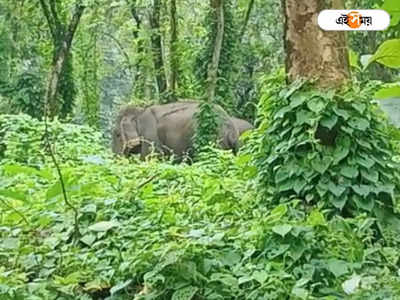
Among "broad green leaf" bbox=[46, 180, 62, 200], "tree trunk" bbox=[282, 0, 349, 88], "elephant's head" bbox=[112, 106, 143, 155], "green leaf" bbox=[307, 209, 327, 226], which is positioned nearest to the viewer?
"green leaf" bbox=[307, 209, 327, 226]

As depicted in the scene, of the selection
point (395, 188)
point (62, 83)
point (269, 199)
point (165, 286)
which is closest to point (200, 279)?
point (165, 286)

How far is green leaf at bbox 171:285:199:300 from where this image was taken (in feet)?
8.16

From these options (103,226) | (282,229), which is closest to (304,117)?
(282,229)

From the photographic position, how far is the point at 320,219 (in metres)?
2.90

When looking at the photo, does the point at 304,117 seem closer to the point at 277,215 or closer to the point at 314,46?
the point at 314,46

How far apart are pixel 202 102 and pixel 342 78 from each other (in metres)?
6.77

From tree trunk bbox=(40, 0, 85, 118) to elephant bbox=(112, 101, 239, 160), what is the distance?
132 cm

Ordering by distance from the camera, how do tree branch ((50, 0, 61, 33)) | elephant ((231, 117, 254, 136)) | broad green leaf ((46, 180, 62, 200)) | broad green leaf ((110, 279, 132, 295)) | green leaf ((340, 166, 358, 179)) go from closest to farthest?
broad green leaf ((110, 279, 132, 295)) → broad green leaf ((46, 180, 62, 200)) → green leaf ((340, 166, 358, 179)) → elephant ((231, 117, 254, 136)) → tree branch ((50, 0, 61, 33))

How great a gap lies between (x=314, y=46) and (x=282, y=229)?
3.60ft

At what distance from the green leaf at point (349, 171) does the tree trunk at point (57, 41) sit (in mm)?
9346

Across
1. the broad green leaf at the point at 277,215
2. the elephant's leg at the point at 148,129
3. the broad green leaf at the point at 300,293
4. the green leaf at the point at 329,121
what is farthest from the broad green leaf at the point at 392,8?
the elephant's leg at the point at 148,129

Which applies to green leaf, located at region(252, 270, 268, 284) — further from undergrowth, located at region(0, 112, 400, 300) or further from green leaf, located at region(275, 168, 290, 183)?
green leaf, located at region(275, 168, 290, 183)

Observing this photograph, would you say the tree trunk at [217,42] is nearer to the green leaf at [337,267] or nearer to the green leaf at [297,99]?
the green leaf at [297,99]

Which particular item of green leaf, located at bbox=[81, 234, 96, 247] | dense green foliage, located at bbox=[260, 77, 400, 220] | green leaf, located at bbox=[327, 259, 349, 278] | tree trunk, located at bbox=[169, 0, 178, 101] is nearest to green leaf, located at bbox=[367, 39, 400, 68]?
green leaf, located at bbox=[327, 259, 349, 278]
